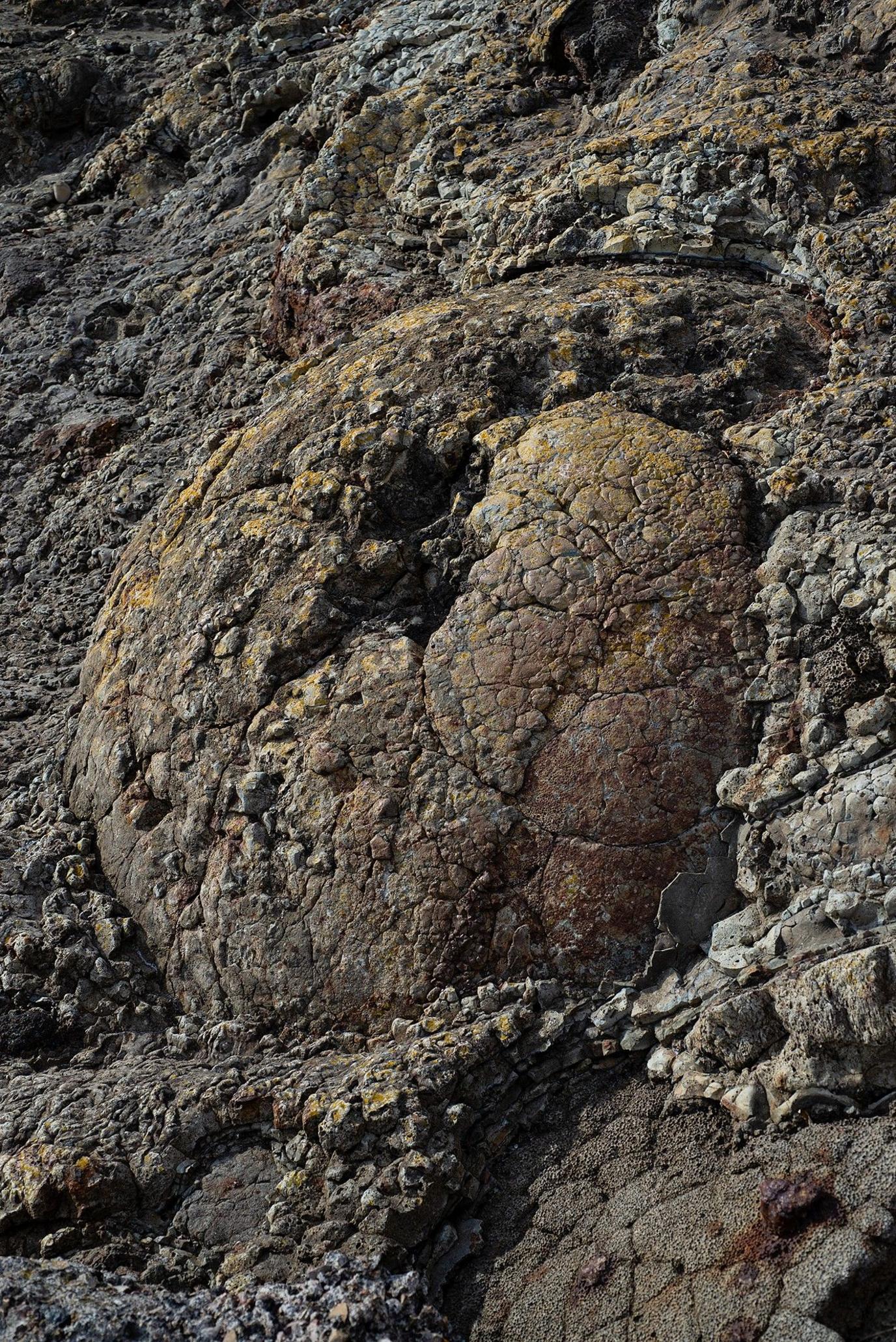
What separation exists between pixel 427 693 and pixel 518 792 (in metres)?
0.66

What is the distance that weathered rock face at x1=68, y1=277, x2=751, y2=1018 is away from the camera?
4.68 m

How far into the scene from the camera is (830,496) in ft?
16.2

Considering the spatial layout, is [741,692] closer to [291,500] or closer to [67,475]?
[291,500]

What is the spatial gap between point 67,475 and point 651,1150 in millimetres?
7563

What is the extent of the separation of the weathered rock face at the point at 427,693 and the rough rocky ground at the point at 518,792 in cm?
2

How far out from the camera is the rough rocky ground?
3.75 m

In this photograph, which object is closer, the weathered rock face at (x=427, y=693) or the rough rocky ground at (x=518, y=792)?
the rough rocky ground at (x=518, y=792)

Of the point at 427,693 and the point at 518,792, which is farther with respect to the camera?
the point at 427,693

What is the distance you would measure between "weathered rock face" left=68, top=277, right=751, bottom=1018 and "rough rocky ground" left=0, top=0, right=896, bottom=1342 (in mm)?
23

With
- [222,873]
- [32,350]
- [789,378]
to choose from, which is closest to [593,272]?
[789,378]

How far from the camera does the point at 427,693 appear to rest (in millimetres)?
5102

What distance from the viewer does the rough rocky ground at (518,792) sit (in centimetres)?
375

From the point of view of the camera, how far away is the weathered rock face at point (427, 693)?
184 inches

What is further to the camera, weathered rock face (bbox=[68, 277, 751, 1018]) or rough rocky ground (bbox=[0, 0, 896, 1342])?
weathered rock face (bbox=[68, 277, 751, 1018])
